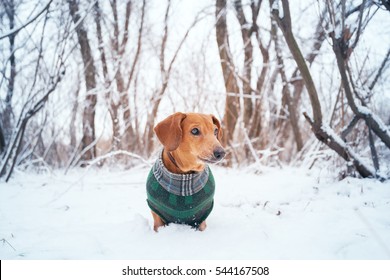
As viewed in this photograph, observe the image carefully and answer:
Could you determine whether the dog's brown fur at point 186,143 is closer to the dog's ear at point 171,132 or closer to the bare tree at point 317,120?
the dog's ear at point 171,132

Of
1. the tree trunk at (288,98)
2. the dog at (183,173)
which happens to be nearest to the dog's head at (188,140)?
the dog at (183,173)

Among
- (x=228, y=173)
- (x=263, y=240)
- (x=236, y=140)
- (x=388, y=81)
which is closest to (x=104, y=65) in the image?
(x=236, y=140)

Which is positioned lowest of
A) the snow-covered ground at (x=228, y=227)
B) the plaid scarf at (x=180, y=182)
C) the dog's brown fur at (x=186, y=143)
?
the snow-covered ground at (x=228, y=227)

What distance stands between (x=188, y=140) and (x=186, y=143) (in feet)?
0.09

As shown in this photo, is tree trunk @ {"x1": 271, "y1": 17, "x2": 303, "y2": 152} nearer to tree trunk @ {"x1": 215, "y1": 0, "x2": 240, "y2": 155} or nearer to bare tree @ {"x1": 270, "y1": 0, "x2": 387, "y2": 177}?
tree trunk @ {"x1": 215, "y1": 0, "x2": 240, "y2": 155}

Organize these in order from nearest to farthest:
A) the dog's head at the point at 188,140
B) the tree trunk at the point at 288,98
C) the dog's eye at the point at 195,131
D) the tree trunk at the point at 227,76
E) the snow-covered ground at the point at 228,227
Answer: the snow-covered ground at the point at 228,227 → the dog's head at the point at 188,140 → the dog's eye at the point at 195,131 → the tree trunk at the point at 288,98 → the tree trunk at the point at 227,76

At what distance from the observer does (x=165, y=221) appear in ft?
7.31

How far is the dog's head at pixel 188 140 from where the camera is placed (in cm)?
210

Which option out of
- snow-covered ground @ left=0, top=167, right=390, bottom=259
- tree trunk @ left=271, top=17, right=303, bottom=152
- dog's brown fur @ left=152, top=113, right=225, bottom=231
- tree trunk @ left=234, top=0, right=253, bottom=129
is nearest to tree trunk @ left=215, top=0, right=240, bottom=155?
tree trunk @ left=234, top=0, right=253, bottom=129

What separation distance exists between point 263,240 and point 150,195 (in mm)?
879

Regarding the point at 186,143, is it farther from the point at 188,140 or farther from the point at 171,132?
the point at 171,132

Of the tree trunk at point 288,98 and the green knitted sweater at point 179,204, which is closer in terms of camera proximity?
the green knitted sweater at point 179,204

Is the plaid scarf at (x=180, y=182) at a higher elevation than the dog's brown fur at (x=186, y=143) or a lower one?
lower

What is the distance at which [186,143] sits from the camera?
219 centimetres
